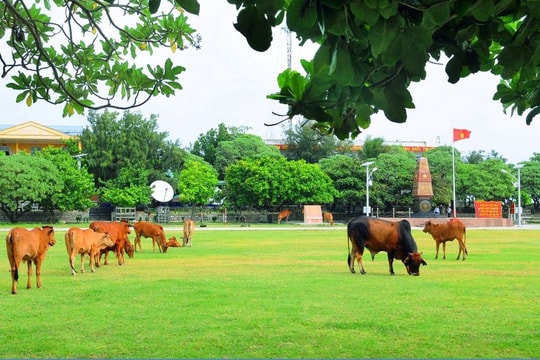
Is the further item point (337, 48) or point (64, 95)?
point (64, 95)

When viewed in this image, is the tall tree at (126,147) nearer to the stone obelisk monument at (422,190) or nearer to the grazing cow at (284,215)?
the grazing cow at (284,215)

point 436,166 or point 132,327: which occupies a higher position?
point 436,166

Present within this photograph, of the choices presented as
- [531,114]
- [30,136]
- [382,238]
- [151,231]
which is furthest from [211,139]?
[531,114]

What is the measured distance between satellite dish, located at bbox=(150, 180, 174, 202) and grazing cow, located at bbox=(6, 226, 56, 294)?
3998 centimetres

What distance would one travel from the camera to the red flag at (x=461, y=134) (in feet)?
131

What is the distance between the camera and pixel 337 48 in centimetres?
191

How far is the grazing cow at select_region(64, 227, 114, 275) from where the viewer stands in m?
12.3

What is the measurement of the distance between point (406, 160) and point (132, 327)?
47.7 meters

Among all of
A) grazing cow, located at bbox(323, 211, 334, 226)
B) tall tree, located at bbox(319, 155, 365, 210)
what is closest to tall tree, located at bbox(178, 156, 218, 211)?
grazing cow, located at bbox(323, 211, 334, 226)

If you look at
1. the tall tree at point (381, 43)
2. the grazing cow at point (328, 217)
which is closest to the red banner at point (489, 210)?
the grazing cow at point (328, 217)

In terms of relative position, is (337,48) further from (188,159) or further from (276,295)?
(188,159)

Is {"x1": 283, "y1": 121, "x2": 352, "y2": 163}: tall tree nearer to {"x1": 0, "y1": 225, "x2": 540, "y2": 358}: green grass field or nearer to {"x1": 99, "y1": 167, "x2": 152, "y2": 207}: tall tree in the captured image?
{"x1": 99, "y1": 167, "x2": 152, "y2": 207}: tall tree

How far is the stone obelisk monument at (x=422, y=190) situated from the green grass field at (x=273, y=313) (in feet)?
103

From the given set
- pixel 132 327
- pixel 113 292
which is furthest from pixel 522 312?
pixel 113 292
